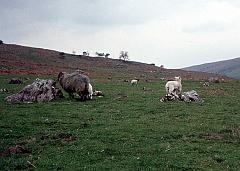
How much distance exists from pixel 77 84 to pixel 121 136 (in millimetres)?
14495

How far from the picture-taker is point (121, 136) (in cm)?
1931

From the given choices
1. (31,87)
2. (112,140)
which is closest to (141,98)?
(31,87)

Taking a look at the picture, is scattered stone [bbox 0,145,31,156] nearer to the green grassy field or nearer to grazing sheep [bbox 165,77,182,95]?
the green grassy field

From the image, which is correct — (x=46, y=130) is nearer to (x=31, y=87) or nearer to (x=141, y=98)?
(x=31, y=87)

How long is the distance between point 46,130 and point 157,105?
1241 cm

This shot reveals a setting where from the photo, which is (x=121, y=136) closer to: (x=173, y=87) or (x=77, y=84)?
(x=77, y=84)

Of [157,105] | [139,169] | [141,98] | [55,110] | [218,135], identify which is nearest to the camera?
[139,169]

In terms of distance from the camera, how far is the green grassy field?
49.6ft

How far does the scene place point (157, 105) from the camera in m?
30.4

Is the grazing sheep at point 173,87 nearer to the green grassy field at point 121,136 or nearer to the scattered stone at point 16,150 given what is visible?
the green grassy field at point 121,136

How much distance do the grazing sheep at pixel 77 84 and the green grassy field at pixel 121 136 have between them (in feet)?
8.62

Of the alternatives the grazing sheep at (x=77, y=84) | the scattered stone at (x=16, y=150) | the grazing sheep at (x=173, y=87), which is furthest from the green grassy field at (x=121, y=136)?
the grazing sheep at (x=173, y=87)

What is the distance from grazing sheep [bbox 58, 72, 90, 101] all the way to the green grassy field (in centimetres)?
263

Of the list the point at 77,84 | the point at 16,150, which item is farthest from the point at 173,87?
the point at 16,150
